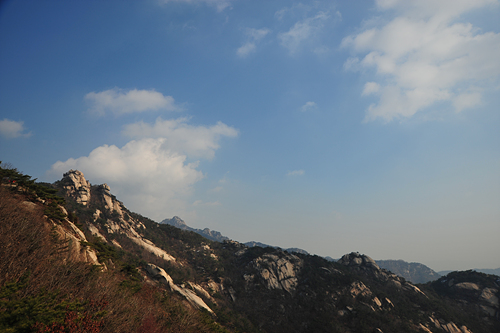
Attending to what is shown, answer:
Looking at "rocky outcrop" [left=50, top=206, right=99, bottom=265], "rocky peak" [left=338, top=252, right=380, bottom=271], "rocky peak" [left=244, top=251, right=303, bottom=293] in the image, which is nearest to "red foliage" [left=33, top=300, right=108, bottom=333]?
"rocky outcrop" [left=50, top=206, right=99, bottom=265]

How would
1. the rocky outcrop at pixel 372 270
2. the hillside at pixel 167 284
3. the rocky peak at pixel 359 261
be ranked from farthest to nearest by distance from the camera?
the rocky peak at pixel 359 261
the rocky outcrop at pixel 372 270
the hillside at pixel 167 284

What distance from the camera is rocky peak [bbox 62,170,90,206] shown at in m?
63.6

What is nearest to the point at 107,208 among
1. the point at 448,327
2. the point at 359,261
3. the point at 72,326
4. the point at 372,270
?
the point at 72,326

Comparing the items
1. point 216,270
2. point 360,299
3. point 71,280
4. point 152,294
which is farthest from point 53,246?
point 360,299

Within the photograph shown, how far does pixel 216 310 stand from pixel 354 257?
67.6 metres

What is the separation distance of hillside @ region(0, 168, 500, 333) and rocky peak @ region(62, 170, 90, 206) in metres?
0.41

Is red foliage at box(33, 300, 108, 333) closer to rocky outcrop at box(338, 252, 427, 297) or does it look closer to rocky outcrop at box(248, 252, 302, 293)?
rocky outcrop at box(248, 252, 302, 293)

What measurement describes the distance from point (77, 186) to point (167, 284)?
166ft

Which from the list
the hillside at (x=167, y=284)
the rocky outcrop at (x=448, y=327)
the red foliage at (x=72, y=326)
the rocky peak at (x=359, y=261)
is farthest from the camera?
the rocky peak at (x=359, y=261)

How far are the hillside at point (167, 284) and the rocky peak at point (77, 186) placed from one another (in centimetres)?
41

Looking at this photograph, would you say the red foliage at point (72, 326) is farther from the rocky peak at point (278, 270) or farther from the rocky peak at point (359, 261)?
the rocky peak at point (359, 261)

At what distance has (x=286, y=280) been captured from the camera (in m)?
64.3

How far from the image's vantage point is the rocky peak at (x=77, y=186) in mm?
63638

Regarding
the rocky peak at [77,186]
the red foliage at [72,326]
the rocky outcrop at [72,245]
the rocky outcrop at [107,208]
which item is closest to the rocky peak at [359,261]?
the rocky outcrop at [107,208]
